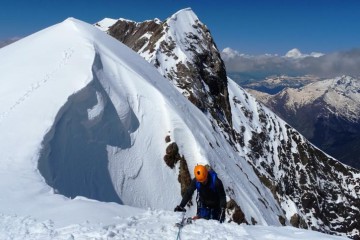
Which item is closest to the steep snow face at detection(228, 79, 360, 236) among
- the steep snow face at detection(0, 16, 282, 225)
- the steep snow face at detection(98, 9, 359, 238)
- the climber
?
the steep snow face at detection(98, 9, 359, 238)

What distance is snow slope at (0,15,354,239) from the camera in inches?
518

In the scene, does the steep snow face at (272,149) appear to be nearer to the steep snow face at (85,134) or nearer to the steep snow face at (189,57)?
the steep snow face at (189,57)

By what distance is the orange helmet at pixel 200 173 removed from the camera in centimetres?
1367

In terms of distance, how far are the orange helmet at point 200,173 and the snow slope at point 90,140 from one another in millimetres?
1637

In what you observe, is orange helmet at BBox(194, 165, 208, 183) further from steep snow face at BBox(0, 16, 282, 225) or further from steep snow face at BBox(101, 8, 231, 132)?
steep snow face at BBox(101, 8, 231, 132)

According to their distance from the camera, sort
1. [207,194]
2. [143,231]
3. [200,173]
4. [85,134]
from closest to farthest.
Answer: [143,231] → [200,173] → [207,194] → [85,134]

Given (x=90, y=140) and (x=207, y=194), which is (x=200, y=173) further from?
(x=90, y=140)

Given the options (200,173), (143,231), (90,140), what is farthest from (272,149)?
(143,231)

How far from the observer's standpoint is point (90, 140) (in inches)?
1061

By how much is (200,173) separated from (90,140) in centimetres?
1498

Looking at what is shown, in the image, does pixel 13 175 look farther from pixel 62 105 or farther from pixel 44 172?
pixel 62 105

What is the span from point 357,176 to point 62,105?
570 ft

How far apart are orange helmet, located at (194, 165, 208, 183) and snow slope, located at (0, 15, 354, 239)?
164 cm

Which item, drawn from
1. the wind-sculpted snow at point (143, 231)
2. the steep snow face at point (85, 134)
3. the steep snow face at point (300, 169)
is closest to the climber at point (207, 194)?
the wind-sculpted snow at point (143, 231)
